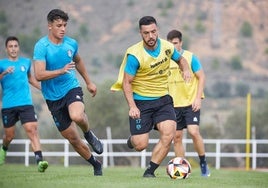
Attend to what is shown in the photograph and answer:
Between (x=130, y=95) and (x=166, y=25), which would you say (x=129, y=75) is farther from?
(x=166, y=25)

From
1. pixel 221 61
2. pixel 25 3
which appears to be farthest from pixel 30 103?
pixel 25 3

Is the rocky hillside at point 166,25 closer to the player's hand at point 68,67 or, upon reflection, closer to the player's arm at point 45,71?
the player's arm at point 45,71

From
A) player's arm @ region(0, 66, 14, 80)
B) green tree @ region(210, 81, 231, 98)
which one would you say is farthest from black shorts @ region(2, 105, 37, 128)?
green tree @ region(210, 81, 231, 98)

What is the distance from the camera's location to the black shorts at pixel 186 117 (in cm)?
1680

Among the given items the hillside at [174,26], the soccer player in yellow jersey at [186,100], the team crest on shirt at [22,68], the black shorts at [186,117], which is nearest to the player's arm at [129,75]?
the soccer player in yellow jersey at [186,100]

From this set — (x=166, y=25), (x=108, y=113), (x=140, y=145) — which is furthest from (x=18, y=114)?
(x=166, y=25)

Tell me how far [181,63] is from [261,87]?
79339mm

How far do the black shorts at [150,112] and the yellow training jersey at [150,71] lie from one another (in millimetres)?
129

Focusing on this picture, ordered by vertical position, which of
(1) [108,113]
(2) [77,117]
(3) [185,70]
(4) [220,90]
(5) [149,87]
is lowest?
(1) [108,113]

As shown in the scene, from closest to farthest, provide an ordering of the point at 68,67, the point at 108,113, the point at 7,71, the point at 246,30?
the point at 68,67 < the point at 7,71 < the point at 108,113 < the point at 246,30

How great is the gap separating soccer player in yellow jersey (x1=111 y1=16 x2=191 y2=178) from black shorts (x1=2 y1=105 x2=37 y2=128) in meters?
4.13

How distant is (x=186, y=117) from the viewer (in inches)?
666

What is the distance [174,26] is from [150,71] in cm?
9052

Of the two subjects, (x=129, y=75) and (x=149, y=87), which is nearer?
(x=129, y=75)
